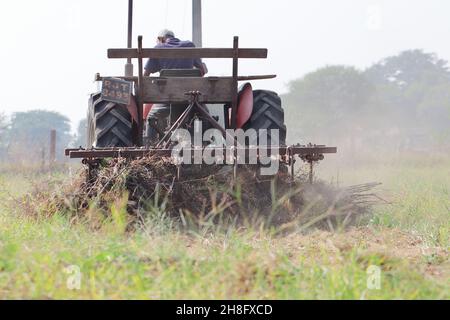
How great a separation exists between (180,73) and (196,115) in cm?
53

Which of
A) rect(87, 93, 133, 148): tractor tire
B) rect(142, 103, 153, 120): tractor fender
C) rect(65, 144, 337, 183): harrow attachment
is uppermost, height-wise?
rect(142, 103, 153, 120): tractor fender

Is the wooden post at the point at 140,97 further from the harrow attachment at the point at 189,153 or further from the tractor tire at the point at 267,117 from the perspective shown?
the tractor tire at the point at 267,117

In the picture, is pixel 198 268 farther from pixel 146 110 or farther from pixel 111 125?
pixel 146 110

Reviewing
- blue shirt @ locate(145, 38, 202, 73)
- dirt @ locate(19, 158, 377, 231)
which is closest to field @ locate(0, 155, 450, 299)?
dirt @ locate(19, 158, 377, 231)

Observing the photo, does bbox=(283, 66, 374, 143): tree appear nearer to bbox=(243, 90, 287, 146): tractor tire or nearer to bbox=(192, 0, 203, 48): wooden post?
bbox=(192, 0, 203, 48): wooden post

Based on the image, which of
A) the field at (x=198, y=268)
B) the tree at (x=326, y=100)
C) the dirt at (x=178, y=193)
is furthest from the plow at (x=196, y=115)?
the tree at (x=326, y=100)

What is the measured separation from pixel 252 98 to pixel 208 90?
0.42m

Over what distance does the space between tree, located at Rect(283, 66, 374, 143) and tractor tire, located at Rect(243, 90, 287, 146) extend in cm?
4200

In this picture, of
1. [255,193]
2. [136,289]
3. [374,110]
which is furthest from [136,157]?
[374,110]

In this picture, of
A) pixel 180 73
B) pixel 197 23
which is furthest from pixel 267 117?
pixel 197 23

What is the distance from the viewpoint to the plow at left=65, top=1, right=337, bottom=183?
5.54 m

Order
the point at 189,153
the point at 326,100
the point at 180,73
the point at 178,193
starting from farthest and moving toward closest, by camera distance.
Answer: the point at 326,100 < the point at 180,73 < the point at 178,193 < the point at 189,153

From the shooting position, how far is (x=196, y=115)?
596 centimetres

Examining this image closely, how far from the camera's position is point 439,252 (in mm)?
4469
